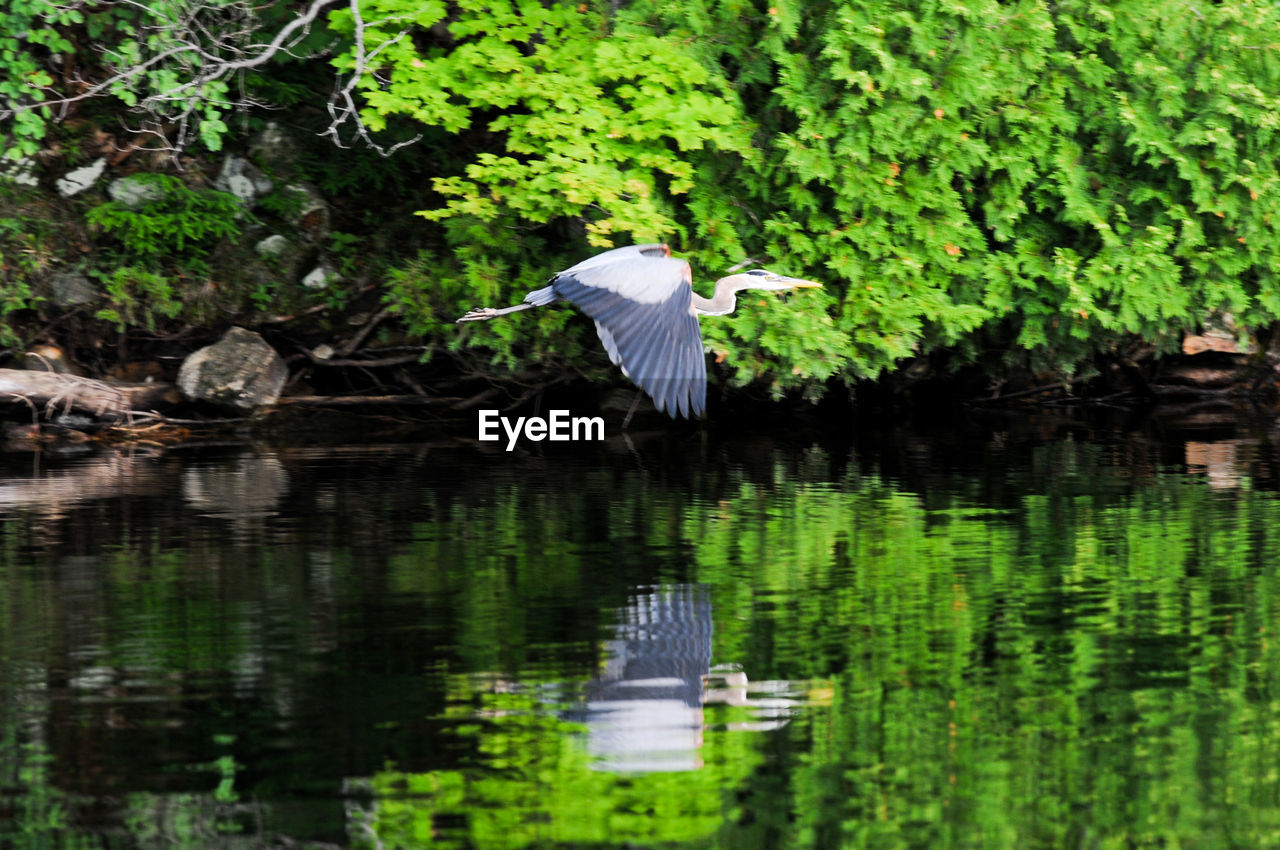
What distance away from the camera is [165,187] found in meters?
15.0

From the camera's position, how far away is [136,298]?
14.9 meters

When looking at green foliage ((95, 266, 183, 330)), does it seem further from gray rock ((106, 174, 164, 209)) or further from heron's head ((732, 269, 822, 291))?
heron's head ((732, 269, 822, 291))

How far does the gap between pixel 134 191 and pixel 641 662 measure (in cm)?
984

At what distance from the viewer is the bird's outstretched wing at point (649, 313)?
938cm

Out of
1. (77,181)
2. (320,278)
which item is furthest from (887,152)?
(77,181)

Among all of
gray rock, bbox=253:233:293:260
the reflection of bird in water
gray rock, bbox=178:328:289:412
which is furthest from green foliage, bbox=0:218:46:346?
the reflection of bird in water

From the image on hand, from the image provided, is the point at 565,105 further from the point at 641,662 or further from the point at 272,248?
the point at 641,662

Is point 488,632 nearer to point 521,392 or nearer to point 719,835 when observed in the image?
point 719,835

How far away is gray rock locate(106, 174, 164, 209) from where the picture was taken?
1514 centimetres

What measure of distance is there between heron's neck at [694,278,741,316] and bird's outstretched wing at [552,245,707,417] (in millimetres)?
1369

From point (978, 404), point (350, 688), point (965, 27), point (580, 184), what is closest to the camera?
point (350, 688)

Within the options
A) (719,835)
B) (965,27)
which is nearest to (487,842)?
(719,835)

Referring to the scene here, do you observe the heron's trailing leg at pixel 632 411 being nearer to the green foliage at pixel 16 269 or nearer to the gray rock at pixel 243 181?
the gray rock at pixel 243 181

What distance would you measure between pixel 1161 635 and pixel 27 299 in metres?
10.9
